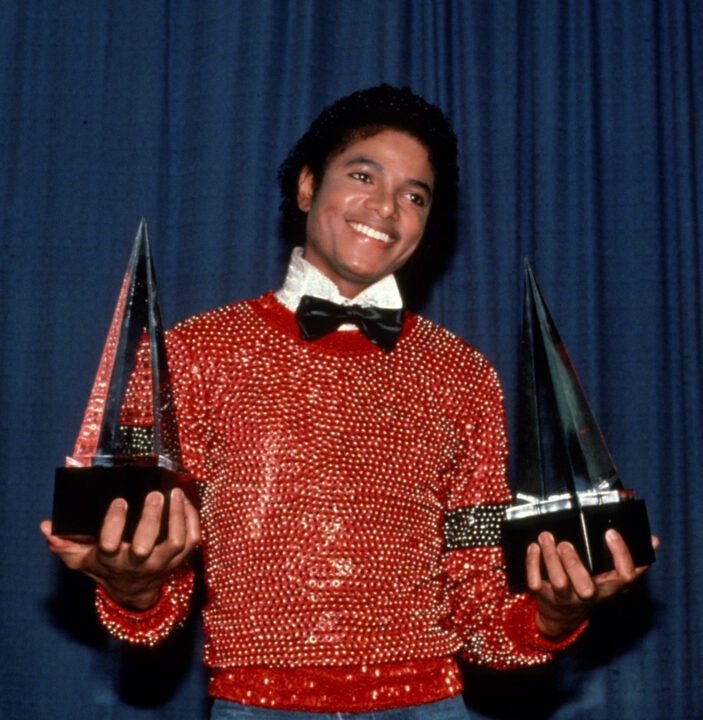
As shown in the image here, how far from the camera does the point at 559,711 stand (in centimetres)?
204

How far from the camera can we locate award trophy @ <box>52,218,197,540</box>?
1.10 metres

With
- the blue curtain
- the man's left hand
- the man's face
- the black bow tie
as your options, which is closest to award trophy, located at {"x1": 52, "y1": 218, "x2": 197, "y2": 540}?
the black bow tie

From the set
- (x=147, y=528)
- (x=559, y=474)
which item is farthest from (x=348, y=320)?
(x=147, y=528)

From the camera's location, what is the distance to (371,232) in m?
1.53

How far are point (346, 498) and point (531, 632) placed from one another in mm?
358

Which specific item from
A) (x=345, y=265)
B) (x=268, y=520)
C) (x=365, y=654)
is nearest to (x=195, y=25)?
(x=345, y=265)

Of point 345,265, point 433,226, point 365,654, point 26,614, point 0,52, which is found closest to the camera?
point 365,654

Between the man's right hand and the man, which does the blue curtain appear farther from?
the man's right hand

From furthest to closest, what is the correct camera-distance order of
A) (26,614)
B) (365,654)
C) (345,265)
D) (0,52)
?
(0,52)
(26,614)
(345,265)
(365,654)

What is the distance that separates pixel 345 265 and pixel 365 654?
0.63 m

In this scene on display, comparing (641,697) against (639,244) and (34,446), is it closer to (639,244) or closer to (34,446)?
(639,244)

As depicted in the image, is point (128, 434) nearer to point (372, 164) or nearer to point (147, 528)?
point (147, 528)

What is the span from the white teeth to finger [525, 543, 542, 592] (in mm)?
570

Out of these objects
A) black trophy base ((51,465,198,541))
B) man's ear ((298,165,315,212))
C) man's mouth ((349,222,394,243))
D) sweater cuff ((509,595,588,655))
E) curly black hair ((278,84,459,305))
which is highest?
curly black hair ((278,84,459,305))
